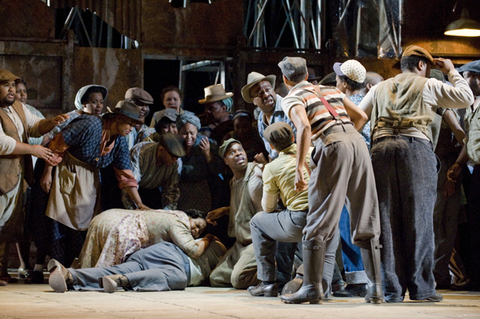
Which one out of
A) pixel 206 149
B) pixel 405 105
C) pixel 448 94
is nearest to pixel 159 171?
pixel 206 149

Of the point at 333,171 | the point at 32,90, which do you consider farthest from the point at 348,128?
the point at 32,90

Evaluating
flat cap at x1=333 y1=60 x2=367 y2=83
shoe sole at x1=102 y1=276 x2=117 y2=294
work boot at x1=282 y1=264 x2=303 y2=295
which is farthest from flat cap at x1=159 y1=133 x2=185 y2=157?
work boot at x1=282 y1=264 x2=303 y2=295

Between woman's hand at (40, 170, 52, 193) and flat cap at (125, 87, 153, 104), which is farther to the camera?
flat cap at (125, 87, 153, 104)

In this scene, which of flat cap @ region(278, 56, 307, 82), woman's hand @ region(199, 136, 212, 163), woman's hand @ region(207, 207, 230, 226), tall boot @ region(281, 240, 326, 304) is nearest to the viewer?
tall boot @ region(281, 240, 326, 304)

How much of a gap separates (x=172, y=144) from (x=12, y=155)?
5.08ft

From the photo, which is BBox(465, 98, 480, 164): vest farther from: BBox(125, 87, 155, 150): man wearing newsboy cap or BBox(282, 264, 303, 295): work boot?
BBox(125, 87, 155, 150): man wearing newsboy cap

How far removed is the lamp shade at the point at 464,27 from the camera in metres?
8.92

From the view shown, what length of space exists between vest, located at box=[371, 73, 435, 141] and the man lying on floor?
226 cm

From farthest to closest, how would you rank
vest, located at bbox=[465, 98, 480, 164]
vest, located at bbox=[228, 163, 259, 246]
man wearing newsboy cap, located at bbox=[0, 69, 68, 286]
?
man wearing newsboy cap, located at bbox=[0, 69, 68, 286]
vest, located at bbox=[228, 163, 259, 246]
vest, located at bbox=[465, 98, 480, 164]

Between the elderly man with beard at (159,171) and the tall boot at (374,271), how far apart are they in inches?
109

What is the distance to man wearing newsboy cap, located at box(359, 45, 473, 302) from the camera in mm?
4910

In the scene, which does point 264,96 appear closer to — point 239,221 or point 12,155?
point 239,221

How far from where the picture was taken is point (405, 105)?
16.5 ft

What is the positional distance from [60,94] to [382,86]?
16.3 feet
